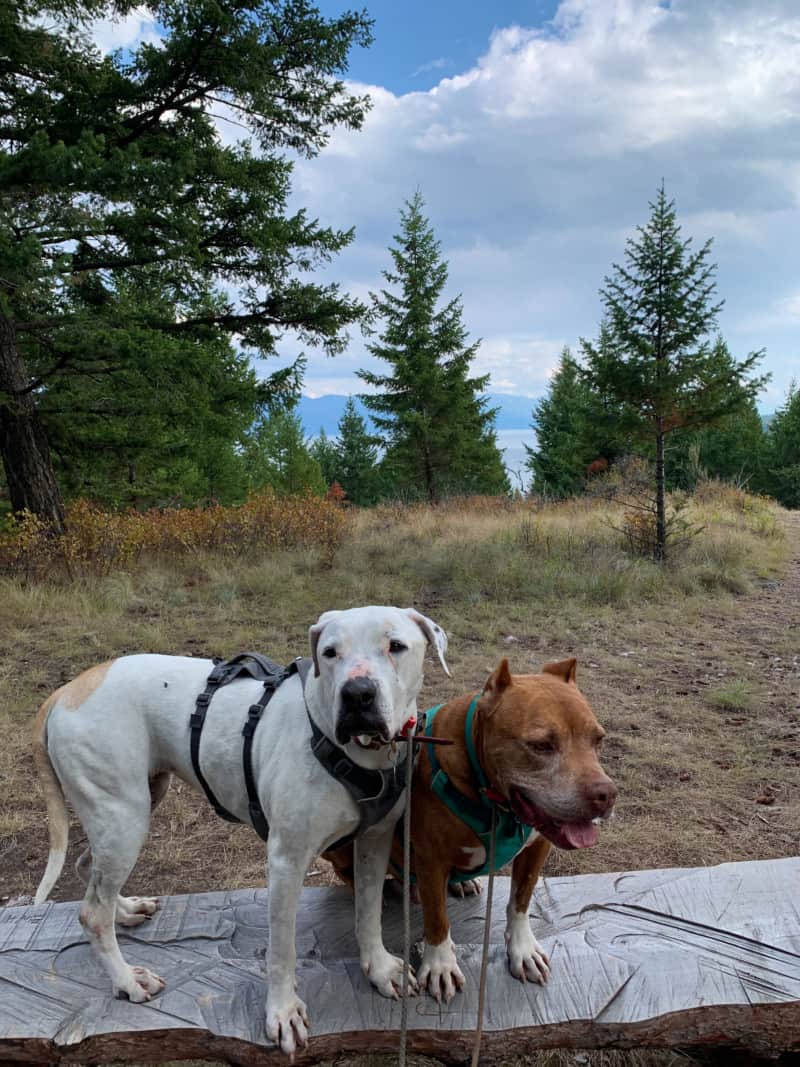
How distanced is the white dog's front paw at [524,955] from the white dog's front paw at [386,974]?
0.32 meters

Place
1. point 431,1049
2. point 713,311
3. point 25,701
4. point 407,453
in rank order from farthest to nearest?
point 407,453 → point 713,311 → point 25,701 → point 431,1049

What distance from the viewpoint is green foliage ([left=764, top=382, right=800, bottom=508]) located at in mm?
34531

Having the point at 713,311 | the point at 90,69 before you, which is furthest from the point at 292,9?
the point at 713,311

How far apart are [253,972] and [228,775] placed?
2.31 ft

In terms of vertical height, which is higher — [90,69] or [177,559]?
[90,69]

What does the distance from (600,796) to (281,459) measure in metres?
33.0

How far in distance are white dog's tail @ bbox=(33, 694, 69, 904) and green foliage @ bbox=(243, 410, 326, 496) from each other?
94.1ft

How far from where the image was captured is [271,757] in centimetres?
191

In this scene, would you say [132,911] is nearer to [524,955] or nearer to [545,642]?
[524,955]

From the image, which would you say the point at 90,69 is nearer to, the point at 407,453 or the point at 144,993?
the point at 144,993

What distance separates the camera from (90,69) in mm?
7547

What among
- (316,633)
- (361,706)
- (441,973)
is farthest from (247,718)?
(441,973)

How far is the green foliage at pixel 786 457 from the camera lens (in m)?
34.5

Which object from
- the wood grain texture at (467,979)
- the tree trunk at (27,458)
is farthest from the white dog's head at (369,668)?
the tree trunk at (27,458)
